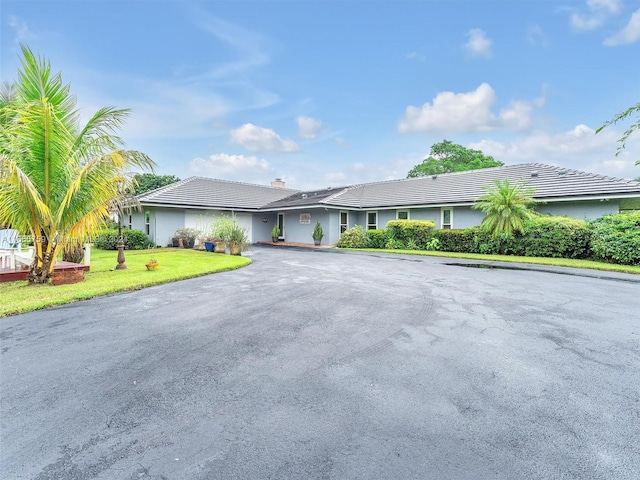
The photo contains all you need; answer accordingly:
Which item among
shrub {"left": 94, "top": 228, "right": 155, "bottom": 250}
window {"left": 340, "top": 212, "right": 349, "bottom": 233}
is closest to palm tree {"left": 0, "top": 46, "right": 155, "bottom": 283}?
shrub {"left": 94, "top": 228, "right": 155, "bottom": 250}

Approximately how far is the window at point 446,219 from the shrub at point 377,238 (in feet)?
12.3

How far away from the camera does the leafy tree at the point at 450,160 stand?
130ft

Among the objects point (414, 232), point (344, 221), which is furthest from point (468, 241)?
point (344, 221)

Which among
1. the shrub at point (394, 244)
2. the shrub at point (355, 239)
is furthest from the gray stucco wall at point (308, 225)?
the shrub at point (394, 244)

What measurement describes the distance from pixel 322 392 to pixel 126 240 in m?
18.8

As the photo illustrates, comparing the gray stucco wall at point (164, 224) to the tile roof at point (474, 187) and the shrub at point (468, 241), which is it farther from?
the shrub at point (468, 241)

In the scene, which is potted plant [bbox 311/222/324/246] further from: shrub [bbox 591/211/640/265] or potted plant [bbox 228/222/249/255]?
shrub [bbox 591/211/640/265]

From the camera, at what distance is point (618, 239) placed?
1108cm

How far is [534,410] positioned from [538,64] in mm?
18093

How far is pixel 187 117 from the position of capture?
1678 centimetres

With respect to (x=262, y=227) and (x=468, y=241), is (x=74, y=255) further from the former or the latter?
(x=468, y=241)

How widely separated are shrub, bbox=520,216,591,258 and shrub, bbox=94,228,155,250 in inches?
815

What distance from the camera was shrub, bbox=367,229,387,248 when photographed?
773 inches

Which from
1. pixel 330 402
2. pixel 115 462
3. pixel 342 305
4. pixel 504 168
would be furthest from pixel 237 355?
pixel 504 168
